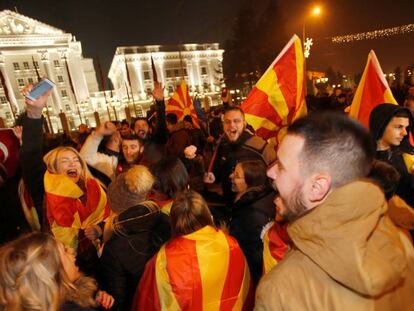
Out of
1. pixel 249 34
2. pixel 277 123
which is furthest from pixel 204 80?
pixel 277 123

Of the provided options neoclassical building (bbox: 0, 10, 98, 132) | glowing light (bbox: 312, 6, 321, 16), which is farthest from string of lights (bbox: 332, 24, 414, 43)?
neoclassical building (bbox: 0, 10, 98, 132)

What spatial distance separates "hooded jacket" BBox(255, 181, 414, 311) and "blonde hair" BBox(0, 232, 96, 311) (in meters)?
1.05

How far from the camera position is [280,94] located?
171 inches

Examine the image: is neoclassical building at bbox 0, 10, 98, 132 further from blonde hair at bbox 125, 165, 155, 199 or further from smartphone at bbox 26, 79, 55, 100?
blonde hair at bbox 125, 165, 155, 199

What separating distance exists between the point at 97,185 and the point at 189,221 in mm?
1743

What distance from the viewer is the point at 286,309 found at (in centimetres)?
103

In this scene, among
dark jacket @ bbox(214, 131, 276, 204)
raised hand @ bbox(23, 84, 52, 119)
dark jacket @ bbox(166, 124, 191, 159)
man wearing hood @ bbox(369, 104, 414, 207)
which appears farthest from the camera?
dark jacket @ bbox(166, 124, 191, 159)

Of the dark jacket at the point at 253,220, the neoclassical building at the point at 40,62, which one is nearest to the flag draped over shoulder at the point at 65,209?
the dark jacket at the point at 253,220

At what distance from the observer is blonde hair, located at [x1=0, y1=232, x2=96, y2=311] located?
4.51ft

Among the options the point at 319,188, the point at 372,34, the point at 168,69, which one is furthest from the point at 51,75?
the point at 319,188

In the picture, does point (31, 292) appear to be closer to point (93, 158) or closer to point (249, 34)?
point (93, 158)

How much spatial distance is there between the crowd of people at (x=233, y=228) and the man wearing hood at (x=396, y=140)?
0.01 metres

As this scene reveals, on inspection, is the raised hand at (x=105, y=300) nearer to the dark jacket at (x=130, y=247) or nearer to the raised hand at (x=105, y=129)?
the dark jacket at (x=130, y=247)

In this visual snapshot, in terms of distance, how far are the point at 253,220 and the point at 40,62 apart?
7166cm
